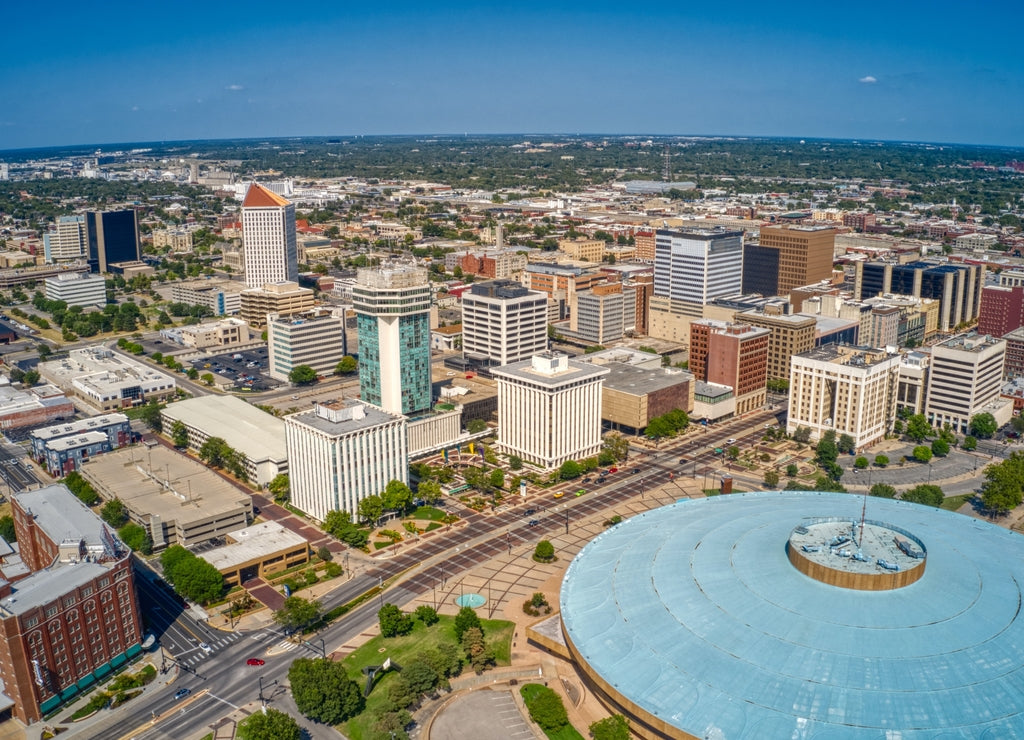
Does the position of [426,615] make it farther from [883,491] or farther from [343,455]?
[883,491]

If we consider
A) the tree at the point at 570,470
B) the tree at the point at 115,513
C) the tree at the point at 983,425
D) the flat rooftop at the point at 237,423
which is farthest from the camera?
the tree at the point at 983,425

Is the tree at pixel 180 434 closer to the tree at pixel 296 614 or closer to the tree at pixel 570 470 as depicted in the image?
the tree at pixel 296 614

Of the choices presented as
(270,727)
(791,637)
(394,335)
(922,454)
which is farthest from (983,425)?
(270,727)

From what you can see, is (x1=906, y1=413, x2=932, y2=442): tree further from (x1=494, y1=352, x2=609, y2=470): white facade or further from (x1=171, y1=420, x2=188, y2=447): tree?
(x1=171, y1=420, x2=188, y2=447): tree

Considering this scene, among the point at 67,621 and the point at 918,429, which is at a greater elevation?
the point at 67,621

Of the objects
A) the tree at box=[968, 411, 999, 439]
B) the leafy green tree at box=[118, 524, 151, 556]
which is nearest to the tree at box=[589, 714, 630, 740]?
the leafy green tree at box=[118, 524, 151, 556]

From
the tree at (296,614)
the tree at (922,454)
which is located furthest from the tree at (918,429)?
the tree at (296,614)
